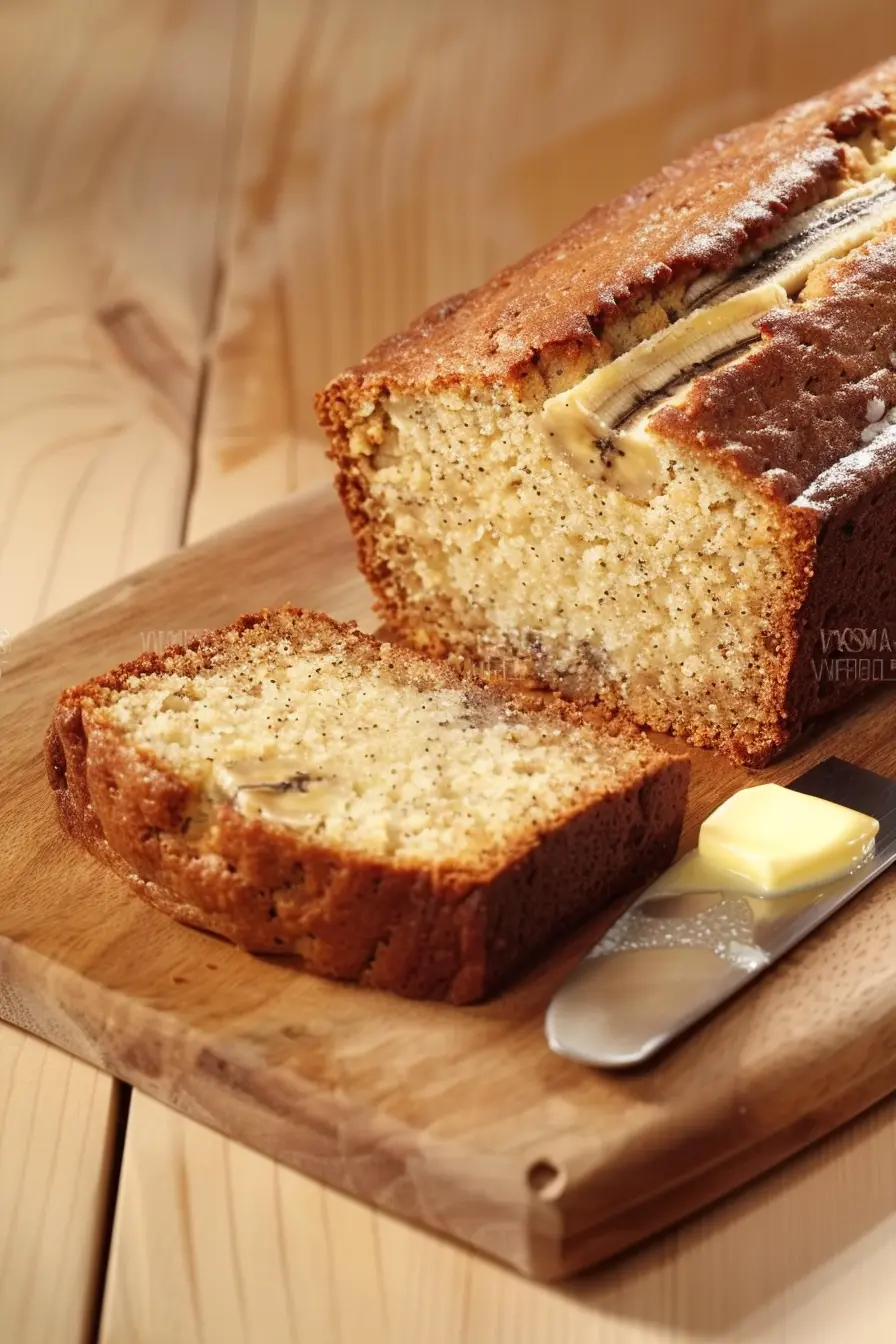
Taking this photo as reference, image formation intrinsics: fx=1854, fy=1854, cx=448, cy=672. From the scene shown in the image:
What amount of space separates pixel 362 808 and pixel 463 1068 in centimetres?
54

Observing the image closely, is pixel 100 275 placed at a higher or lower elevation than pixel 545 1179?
higher

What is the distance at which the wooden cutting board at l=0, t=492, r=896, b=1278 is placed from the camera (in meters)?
2.83

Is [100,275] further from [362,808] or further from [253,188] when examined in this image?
[362,808]

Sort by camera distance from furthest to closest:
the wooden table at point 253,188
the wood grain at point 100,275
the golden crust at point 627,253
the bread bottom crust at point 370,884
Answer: the wooden table at point 253,188, the wood grain at point 100,275, the golden crust at point 627,253, the bread bottom crust at point 370,884

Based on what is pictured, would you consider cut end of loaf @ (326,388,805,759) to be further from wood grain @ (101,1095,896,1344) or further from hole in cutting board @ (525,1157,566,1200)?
hole in cutting board @ (525,1157,566,1200)

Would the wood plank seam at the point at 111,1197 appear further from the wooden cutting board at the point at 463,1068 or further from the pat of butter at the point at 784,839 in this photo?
the pat of butter at the point at 784,839

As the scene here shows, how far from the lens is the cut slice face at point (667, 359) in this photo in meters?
3.85

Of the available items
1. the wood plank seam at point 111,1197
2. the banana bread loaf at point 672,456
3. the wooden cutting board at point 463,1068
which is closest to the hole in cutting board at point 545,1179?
the wooden cutting board at point 463,1068

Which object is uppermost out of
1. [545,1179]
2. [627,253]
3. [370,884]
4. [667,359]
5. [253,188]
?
[253,188]

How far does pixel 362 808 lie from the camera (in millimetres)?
3340

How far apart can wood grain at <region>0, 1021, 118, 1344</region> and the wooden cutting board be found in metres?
0.06

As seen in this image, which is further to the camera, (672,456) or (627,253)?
(627,253)

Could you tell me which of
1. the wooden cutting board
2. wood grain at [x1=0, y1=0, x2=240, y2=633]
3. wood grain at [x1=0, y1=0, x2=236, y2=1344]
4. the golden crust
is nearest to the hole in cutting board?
the wooden cutting board

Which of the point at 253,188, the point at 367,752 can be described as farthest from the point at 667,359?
the point at 253,188
